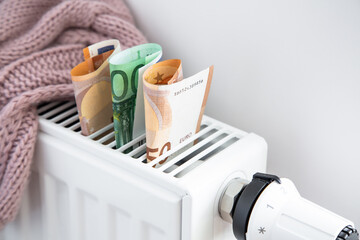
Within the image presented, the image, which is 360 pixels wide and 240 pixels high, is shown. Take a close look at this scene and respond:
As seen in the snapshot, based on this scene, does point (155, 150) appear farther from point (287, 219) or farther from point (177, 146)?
point (287, 219)

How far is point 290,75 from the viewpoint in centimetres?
54

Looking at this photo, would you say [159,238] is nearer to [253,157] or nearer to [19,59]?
[253,157]

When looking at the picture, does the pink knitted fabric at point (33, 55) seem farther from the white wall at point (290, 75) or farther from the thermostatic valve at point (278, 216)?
the thermostatic valve at point (278, 216)

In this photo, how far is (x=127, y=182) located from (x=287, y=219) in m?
0.16

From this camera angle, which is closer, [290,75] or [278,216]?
[278,216]

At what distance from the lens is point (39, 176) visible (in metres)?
0.59

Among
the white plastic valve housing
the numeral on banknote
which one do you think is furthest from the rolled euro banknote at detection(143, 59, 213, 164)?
the white plastic valve housing

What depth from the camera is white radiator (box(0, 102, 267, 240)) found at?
0.46 metres

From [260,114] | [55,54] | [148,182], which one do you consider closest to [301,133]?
[260,114]

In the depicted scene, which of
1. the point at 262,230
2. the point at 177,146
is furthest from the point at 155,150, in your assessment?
the point at 262,230

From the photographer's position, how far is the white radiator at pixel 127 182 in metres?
0.46

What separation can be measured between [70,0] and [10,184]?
24cm

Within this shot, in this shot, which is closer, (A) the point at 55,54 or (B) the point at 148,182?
(B) the point at 148,182

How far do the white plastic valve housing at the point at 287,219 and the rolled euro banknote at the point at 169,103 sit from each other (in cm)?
11
